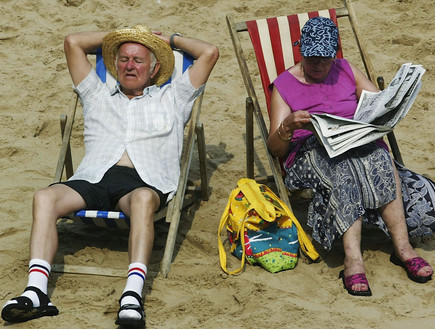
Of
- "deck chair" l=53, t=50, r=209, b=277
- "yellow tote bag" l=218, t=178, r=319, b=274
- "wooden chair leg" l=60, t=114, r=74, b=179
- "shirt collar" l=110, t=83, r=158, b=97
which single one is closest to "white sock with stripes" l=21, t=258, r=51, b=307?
"deck chair" l=53, t=50, r=209, b=277

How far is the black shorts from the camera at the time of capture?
14.6 feet

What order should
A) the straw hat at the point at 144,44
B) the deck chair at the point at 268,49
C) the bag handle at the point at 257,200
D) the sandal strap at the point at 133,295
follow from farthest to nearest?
1. the deck chair at the point at 268,49
2. the straw hat at the point at 144,44
3. the bag handle at the point at 257,200
4. the sandal strap at the point at 133,295

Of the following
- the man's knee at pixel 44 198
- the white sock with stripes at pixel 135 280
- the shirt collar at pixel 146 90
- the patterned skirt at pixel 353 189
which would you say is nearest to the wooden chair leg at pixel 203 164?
the shirt collar at pixel 146 90

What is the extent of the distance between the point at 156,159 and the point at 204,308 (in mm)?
1056

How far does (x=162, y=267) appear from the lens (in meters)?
4.37

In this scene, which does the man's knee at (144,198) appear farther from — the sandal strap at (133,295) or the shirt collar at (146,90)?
the shirt collar at (146,90)

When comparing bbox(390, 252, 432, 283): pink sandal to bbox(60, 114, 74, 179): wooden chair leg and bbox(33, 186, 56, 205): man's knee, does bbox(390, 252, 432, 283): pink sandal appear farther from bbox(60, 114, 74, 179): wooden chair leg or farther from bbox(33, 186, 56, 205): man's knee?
bbox(60, 114, 74, 179): wooden chair leg

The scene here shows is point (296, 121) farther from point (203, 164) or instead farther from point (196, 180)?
point (196, 180)

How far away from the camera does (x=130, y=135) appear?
4.77 m

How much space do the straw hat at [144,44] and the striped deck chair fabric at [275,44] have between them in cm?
64

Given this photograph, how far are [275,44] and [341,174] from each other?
51.1 inches

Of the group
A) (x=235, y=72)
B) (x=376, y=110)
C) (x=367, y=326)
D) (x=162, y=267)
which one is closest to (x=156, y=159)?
(x=162, y=267)

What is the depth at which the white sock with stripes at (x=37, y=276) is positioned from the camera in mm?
3900

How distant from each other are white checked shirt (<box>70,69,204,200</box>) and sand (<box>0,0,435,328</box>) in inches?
19.3
